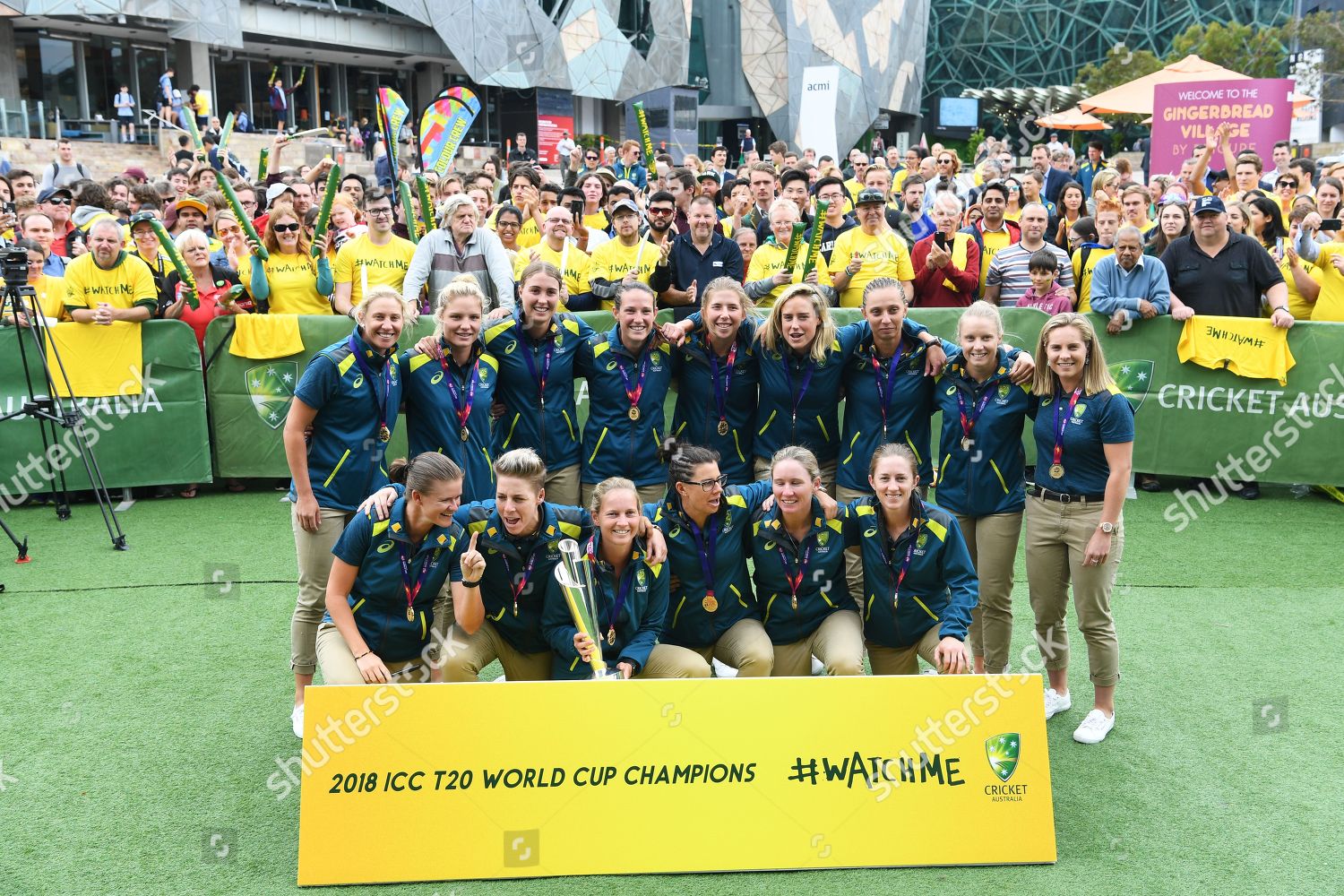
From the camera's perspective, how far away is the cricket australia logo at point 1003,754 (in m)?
4.14

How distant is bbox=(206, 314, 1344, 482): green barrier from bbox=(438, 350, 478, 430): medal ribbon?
9.35ft

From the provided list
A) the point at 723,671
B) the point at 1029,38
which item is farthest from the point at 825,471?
the point at 1029,38

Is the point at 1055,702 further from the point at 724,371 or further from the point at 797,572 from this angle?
the point at 724,371

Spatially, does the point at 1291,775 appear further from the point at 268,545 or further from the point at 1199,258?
the point at 268,545

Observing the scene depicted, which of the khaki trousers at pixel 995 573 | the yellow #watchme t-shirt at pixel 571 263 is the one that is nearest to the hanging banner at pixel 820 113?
the yellow #watchme t-shirt at pixel 571 263

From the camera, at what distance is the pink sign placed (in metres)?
13.9

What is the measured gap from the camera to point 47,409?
8203 millimetres

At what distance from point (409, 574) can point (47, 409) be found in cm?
482

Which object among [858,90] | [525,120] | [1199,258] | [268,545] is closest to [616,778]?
[268,545]

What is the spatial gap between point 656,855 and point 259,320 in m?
6.13

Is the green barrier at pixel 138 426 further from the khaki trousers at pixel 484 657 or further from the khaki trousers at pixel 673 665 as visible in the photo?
the khaki trousers at pixel 673 665

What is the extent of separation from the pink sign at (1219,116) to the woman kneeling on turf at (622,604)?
38.8 feet

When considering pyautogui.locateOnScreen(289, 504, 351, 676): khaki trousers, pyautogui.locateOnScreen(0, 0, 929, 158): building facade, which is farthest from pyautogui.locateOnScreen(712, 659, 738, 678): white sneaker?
pyautogui.locateOnScreen(0, 0, 929, 158): building facade

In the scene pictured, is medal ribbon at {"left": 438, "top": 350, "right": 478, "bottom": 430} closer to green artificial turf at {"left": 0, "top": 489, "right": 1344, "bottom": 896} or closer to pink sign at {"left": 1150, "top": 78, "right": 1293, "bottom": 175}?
green artificial turf at {"left": 0, "top": 489, "right": 1344, "bottom": 896}
